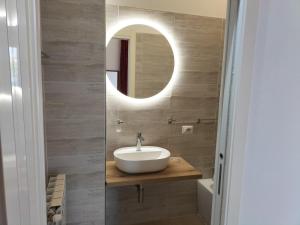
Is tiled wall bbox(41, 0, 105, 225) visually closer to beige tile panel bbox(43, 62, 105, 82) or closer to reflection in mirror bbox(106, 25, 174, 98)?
beige tile panel bbox(43, 62, 105, 82)

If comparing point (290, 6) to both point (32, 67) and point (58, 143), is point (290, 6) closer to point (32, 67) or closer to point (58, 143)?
point (32, 67)

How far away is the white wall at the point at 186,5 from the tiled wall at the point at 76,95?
1.96ft

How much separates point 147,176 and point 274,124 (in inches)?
48.0

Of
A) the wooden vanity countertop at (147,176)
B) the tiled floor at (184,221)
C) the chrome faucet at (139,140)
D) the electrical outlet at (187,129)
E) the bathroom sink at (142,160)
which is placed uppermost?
the electrical outlet at (187,129)

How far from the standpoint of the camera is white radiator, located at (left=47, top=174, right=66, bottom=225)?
1.22 meters

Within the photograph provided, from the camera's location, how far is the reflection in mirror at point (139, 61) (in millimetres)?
2240

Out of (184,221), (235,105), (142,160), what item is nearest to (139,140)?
(142,160)

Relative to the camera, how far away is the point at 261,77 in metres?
1.09

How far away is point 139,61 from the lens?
2.32 m

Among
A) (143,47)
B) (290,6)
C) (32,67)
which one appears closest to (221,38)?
(143,47)

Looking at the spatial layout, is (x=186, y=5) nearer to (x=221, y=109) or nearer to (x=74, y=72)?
(x=74, y=72)

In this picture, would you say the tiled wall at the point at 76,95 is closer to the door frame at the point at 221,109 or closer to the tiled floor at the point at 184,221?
the door frame at the point at 221,109

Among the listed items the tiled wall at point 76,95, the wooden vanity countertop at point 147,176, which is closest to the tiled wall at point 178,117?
the wooden vanity countertop at point 147,176

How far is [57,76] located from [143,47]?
3.10ft
